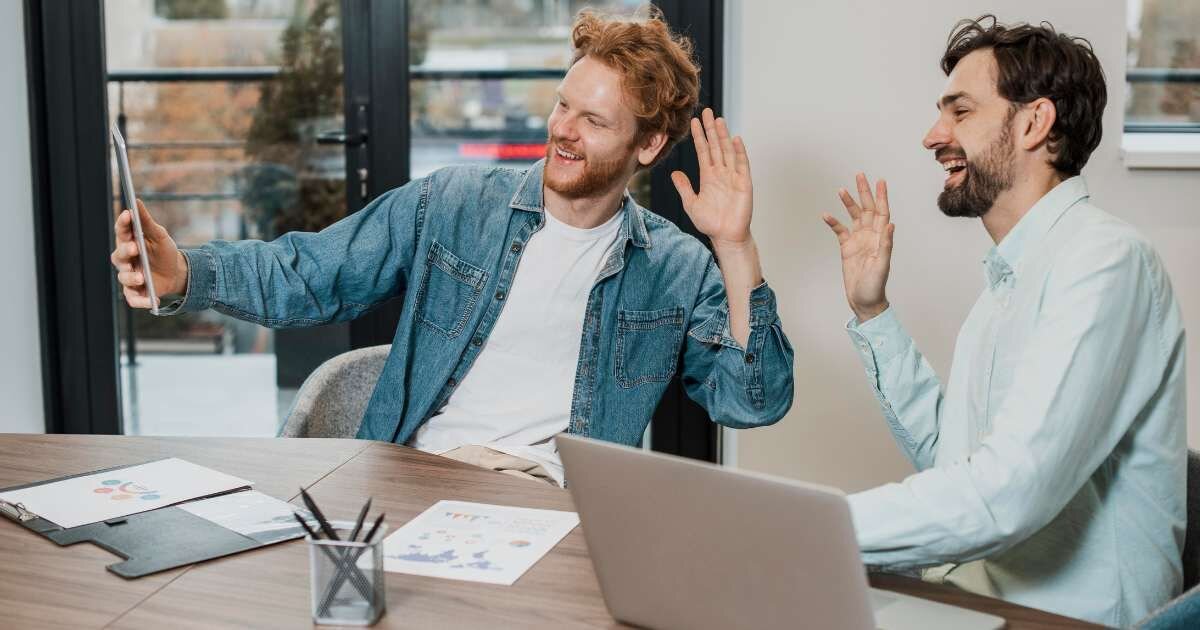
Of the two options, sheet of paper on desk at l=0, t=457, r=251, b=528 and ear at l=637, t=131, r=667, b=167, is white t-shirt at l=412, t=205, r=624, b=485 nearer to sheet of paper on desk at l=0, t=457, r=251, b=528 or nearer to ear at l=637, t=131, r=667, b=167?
ear at l=637, t=131, r=667, b=167

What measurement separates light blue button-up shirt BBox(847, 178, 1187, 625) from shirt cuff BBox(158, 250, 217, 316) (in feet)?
3.87

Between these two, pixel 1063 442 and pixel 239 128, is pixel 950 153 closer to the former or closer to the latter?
pixel 1063 442

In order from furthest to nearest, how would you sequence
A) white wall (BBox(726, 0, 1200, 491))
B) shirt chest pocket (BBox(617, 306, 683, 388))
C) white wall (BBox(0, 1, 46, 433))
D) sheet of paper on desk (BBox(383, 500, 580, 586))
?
white wall (BBox(0, 1, 46, 433)), white wall (BBox(726, 0, 1200, 491)), shirt chest pocket (BBox(617, 306, 683, 388)), sheet of paper on desk (BBox(383, 500, 580, 586))

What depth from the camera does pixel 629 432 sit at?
208 centimetres

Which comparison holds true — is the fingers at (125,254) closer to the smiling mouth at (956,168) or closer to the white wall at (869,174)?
the smiling mouth at (956,168)

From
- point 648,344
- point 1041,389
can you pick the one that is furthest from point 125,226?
point 1041,389

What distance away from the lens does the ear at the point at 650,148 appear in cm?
220

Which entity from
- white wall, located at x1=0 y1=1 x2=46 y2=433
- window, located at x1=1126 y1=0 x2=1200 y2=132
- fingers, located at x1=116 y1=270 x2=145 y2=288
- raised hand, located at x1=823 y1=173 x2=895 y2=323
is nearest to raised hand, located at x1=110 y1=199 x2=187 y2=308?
fingers, located at x1=116 y1=270 x2=145 y2=288

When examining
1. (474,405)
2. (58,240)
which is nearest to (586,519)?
(474,405)

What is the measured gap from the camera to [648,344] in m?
2.11

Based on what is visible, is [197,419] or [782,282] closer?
[782,282]

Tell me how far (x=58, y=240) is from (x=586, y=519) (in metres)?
2.41

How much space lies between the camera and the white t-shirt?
2.01 metres

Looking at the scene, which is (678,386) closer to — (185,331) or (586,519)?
(185,331)
